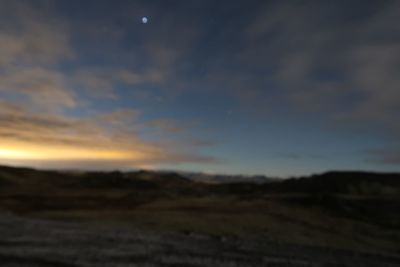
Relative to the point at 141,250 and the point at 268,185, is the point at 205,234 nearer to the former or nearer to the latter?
the point at 141,250

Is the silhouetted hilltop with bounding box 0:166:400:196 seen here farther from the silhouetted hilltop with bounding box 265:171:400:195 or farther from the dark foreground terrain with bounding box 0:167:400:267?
the dark foreground terrain with bounding box 0:167:400:267

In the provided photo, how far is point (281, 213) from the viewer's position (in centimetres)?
2203

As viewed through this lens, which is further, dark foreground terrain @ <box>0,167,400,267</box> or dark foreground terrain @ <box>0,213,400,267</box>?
dark foreground terrain @ <box>0,167,400,267</box>

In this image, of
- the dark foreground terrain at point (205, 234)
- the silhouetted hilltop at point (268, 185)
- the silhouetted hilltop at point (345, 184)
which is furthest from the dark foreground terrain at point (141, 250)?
the silhouetted hilltop at point (345, 184)

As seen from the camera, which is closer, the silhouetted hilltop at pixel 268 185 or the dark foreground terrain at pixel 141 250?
the dark foreground terrain at pixel 141 250

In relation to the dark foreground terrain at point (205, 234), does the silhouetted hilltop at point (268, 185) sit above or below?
above

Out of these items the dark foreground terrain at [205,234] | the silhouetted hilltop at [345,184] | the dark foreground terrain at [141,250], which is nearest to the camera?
the dark foreground terrain at [141,250]

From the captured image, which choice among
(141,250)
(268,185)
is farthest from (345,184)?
(141,250)

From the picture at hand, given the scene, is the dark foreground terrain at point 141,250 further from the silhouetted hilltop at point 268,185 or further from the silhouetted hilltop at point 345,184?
the silhouetted hilltop at point 345,184

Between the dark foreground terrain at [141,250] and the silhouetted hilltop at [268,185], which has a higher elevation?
the silhouetted hilltop at [268,185]

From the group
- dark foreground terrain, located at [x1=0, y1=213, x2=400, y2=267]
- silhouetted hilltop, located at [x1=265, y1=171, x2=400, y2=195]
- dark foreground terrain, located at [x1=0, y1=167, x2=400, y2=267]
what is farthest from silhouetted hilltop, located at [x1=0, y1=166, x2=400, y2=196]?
dark foreground terrain, located at [x1=0, y1=213, x2=400, y2=267]

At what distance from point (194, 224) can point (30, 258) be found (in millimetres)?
9461

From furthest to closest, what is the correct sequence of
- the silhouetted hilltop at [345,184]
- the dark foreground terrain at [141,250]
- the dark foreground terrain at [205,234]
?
1. the silhouetted hilltop at [345,184]
2. the dark foreground terrain at [205,234]
3. the dark foreground terrain at [141,250]

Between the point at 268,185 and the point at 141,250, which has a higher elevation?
the point at 268,185
